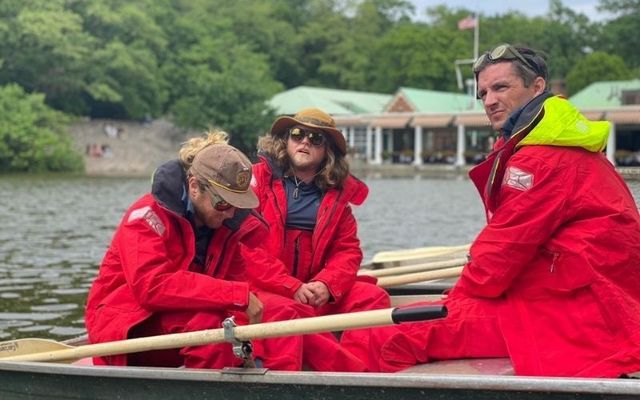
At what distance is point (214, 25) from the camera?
6519cm

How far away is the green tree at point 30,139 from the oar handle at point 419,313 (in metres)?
40.7

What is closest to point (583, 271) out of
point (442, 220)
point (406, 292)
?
point (406, 292)

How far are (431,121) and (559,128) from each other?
50.8m

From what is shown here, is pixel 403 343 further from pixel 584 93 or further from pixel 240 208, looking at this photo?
pixel 584 93

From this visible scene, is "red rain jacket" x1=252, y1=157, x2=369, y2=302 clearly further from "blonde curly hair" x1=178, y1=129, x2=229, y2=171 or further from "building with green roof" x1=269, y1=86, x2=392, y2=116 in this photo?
"building with green roof" x1=269, y1=86, x2=392, y2=116

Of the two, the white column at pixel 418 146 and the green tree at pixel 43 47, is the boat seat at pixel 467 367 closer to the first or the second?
the green tree at pixel 43 47

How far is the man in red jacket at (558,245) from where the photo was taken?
142 inches

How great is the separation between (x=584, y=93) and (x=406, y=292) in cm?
4876

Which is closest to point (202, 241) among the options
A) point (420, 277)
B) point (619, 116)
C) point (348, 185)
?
point (348, 185)

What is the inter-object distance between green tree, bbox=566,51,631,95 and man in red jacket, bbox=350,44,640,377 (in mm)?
58430

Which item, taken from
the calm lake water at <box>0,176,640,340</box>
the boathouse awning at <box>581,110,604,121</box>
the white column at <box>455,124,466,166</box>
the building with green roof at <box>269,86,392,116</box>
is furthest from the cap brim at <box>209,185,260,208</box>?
the building with green roof at <box>269,86,392,116</box>

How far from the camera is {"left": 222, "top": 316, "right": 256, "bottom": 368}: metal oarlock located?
3.73m

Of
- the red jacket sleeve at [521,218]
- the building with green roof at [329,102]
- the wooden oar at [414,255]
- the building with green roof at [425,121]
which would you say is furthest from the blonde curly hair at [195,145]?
the building with green roof at [329,102]

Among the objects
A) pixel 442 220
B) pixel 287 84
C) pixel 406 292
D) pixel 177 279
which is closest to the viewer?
pixel 177 279
